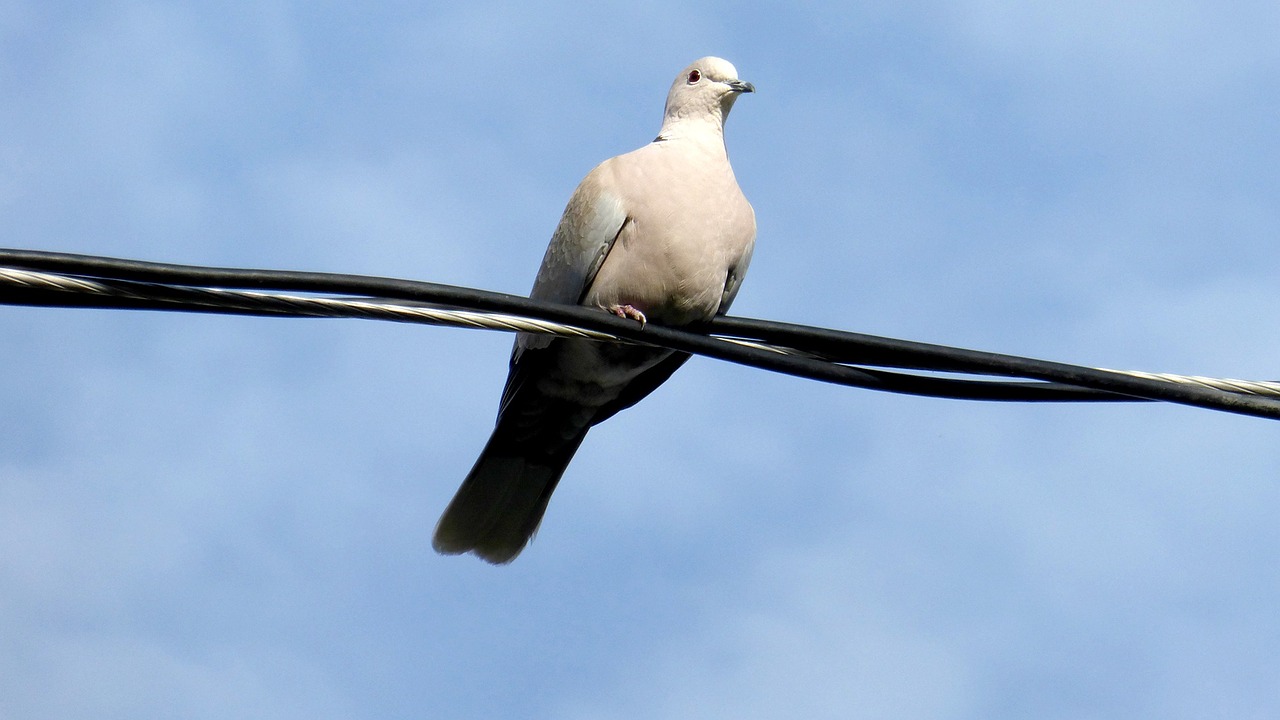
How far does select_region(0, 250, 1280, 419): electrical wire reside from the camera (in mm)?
2979

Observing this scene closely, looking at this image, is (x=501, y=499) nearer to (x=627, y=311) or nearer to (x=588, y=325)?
(x=627, y=311)

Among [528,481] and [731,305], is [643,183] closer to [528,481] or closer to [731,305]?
[731,305]

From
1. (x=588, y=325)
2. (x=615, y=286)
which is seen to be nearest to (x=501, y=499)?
(x=615, y=286)

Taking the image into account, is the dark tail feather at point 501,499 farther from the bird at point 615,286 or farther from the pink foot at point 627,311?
the pink foot at point 627,311

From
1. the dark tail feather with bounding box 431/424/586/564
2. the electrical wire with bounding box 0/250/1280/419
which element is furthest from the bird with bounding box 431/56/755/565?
the electrical wire with bounding box 0/250/1280/419

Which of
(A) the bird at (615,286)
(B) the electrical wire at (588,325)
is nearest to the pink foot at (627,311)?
(A) the bird at (615,286)

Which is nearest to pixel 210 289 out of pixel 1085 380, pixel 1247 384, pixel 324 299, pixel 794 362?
pixel 324 299

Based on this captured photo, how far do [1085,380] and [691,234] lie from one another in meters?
1.94

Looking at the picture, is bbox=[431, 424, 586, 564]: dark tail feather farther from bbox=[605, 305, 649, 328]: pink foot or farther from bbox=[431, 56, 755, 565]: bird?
bbox=[605, 305, 649, 328]: pink foot

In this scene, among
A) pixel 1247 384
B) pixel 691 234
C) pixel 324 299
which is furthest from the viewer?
pixel 691 234

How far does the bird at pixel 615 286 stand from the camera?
500 cm

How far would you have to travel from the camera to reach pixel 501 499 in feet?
19.1

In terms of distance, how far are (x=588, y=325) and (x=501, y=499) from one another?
246cm

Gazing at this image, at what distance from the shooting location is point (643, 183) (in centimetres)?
508
